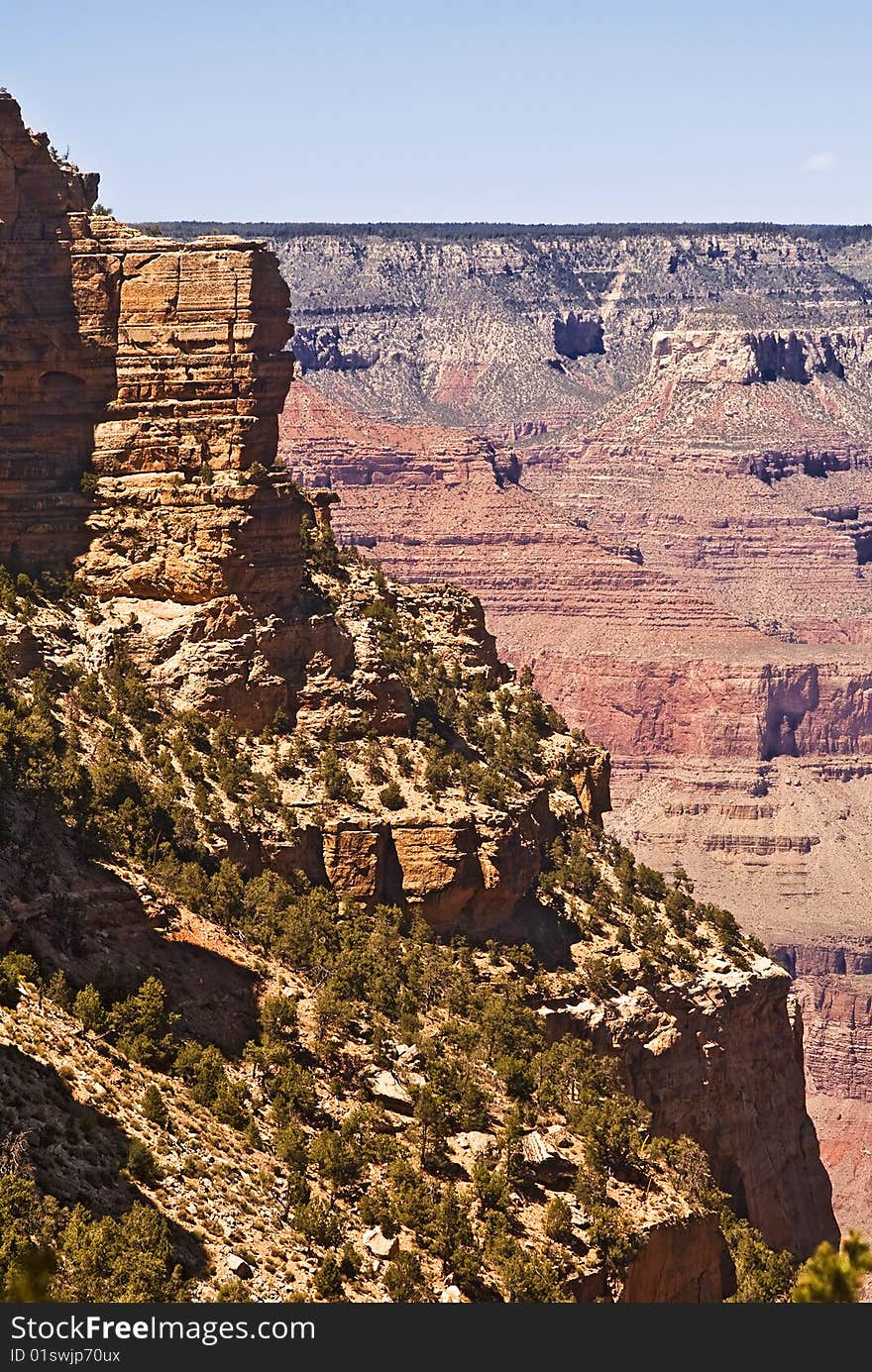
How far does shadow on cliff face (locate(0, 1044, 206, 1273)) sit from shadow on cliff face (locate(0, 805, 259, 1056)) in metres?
4.01

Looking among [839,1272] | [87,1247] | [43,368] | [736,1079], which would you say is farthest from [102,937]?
[839,1272]

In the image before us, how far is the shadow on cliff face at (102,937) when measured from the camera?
45531 millimetres

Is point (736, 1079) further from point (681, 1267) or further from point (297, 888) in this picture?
point (297, 888)

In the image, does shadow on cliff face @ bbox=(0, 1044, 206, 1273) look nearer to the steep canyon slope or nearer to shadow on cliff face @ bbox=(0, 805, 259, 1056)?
the steep canyon slope

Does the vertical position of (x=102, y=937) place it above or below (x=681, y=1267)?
above

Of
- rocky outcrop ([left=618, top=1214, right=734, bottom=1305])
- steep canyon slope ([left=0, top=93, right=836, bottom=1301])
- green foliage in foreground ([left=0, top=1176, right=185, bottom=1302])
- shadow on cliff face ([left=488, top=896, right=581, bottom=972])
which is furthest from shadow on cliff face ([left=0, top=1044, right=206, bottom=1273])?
shadow on cliff face ([left=488, top=896, right=581, bottom=972])

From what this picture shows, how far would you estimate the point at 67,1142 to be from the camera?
3947 centimetres

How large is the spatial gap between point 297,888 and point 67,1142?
1664 cm

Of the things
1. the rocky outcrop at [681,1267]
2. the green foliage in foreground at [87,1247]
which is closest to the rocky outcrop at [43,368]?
the rocky outcrop at [681,1267]

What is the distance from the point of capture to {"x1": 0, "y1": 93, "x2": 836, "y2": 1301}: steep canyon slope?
44.8 meters

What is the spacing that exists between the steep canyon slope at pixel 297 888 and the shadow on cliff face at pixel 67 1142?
30cm

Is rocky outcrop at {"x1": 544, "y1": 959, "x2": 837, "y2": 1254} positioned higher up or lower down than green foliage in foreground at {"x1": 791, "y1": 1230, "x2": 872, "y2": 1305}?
lower down

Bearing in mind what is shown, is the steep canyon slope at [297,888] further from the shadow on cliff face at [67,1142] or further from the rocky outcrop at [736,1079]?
the shadow on cliff face at [67,1142]

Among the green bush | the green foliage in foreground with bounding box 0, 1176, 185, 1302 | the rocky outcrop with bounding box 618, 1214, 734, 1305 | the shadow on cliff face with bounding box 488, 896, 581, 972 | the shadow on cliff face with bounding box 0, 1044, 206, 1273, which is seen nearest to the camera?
the green foliage in foreground with bounding box 0, 1176, 185, 1302
